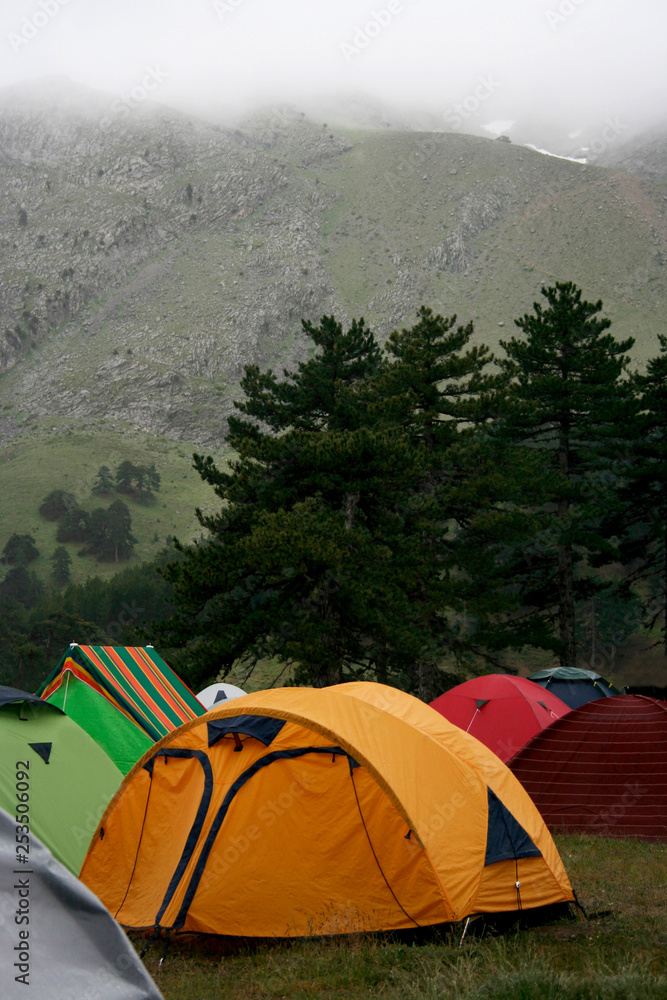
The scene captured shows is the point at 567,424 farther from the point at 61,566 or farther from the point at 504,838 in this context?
the point at 61,566

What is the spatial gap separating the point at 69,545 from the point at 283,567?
70.8 m

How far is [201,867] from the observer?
234 inches

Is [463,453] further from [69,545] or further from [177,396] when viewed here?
[177,396]

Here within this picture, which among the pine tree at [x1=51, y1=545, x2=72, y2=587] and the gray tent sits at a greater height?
the gray tent

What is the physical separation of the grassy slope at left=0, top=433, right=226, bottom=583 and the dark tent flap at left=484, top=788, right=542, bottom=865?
75.7 metres

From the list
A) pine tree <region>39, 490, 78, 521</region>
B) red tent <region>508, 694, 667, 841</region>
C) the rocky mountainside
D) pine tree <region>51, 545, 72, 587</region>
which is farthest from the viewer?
the rocky mountainside

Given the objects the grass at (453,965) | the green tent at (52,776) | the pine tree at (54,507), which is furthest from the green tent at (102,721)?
the pine tree at (54,507)

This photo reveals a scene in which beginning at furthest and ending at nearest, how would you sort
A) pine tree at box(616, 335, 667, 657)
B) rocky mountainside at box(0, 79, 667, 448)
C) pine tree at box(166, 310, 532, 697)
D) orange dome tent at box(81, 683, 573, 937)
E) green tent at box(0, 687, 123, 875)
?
rocky mountainside at box(0, 79, 667, 448) → pine tree at box(616, 335, 667, 657) → pine tree at box(166, 310, 532, 697) → green tent at box(0, 687, 123, 875) → orange dome tent at box(81, 683, 573, 937)

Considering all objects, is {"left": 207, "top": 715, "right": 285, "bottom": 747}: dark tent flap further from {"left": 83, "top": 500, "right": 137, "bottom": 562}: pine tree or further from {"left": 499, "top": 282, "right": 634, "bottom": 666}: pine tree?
{"left": 83, "top": 500, "right": 137, "bottom": 562}: pine tree

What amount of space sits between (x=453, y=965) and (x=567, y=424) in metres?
23.7

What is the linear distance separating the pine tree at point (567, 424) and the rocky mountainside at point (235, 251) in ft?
242

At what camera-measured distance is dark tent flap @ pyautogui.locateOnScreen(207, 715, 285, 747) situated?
6.28m

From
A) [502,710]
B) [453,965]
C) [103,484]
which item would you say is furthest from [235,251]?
[453,965]

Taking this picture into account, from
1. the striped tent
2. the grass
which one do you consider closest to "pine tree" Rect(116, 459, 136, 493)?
the striped tent
